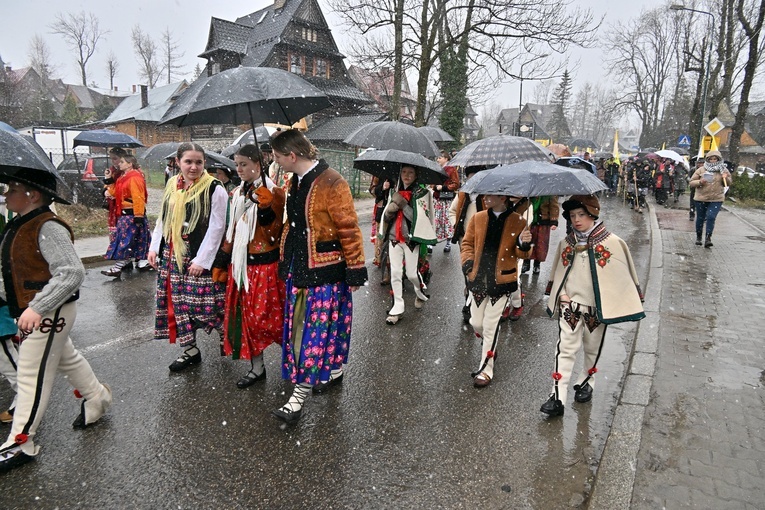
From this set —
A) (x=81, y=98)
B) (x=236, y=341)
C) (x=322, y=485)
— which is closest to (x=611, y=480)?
(x=322, y=485)

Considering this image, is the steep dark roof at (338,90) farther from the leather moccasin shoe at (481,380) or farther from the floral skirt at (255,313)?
the leather moccasin shoe at (481,380)

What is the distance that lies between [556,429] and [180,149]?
11.5ft

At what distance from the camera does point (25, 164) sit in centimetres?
246

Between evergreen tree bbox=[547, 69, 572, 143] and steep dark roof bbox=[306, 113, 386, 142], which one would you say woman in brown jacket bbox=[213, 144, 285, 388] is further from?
evergreen tree bbox=[547, 69, 572, 143]

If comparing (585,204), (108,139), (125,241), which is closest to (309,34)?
(108,139)

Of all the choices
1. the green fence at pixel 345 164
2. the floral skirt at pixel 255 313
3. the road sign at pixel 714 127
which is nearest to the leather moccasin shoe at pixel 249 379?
the floral skirt at pixel 255 313

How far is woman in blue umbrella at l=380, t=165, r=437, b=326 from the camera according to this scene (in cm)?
567

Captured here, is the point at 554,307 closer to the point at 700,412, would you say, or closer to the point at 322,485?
the point at 700,412

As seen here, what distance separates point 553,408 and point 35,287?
11.4 feet

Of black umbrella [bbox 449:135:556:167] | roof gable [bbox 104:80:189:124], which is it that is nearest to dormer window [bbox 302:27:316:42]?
roof gable [bbox 104:80:189:124]

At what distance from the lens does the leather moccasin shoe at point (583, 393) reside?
389 centimetres

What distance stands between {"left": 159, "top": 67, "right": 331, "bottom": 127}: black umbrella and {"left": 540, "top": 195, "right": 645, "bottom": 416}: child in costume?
2.10m

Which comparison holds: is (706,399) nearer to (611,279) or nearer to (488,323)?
(611,279)

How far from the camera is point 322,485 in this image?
2.85 m
